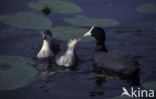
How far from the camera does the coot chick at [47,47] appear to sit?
10359 mm

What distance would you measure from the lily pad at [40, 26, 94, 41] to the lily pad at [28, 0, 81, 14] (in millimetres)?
1180

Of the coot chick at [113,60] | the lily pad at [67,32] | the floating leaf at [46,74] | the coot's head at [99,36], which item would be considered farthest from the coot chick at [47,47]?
the coot chick at [113,60]

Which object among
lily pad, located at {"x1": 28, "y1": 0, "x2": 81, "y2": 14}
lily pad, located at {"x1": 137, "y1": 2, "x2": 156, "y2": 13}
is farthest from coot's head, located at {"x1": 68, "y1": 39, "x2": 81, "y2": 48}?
lily pad, located at {"x1": 137, "y1": 2, "x2": 156, "y2": 13}

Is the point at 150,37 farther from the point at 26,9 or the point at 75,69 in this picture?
the point at 26,9

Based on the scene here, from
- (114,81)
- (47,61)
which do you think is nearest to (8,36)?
(47,61)

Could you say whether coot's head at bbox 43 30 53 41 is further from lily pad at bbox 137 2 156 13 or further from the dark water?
lily pad at bbox 137 2 156 13

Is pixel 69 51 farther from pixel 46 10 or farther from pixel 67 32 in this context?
pixel 46 10

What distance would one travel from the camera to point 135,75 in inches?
376

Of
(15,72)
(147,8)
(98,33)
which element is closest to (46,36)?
(98,33)

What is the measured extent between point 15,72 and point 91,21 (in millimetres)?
3987

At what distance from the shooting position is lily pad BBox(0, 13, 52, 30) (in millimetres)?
11641

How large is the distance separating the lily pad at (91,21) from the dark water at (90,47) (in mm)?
238

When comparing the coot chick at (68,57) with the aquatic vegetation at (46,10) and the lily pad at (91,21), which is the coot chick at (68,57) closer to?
the lily pad at (91,21)

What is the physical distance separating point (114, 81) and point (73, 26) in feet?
11.7
